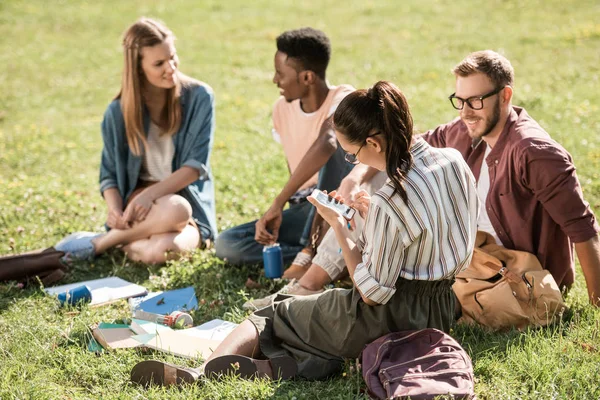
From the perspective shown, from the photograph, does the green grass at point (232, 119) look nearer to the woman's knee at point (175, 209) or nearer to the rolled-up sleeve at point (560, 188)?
the woman's knee at point (175, 209)

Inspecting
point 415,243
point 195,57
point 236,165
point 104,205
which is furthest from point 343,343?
point 195,57

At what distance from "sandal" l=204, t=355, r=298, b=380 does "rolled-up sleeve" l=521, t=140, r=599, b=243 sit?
180 centimetres

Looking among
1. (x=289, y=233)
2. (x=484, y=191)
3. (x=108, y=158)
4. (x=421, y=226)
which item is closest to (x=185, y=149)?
(x=108, y=158)

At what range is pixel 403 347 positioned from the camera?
363 centimetres

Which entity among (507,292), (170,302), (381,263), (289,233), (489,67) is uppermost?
(489,67)

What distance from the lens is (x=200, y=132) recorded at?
6344 mm

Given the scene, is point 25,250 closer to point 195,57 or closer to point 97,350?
point 97,350

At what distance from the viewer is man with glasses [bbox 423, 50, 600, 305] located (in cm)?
436

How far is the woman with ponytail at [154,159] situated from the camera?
6.08m

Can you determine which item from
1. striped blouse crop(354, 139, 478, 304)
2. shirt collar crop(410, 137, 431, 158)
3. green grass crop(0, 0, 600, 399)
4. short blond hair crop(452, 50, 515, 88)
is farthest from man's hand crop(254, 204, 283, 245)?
shirt collar crop(410, 137, 431, 158)

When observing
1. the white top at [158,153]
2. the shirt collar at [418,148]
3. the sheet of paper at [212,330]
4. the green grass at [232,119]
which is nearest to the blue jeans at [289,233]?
the green grass at [232,119]

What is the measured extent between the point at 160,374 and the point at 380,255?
131 cm

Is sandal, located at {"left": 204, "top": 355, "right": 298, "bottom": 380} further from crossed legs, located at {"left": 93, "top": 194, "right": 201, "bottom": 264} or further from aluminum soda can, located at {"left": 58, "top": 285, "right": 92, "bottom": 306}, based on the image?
crossed legs, located at {"left": 93, "top": 194, "right": 201, "bottom": 264}

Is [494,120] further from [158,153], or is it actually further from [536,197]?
[158,153]
